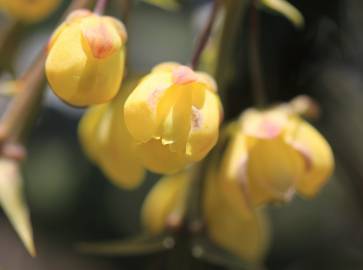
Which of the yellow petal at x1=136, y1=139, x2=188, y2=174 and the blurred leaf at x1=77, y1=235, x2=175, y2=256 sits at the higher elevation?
the yellow petal at x1=136, y1=139, x2=188, y2=174

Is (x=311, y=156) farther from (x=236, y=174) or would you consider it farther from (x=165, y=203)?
(x=165, y=203)

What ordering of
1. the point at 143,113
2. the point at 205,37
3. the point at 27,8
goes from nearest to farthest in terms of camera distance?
the point at 143,113 → the point at 205,37 → the point at 27,8

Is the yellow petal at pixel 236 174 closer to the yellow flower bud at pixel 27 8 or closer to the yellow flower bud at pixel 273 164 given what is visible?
the yellow flower bud at pixel 273 164

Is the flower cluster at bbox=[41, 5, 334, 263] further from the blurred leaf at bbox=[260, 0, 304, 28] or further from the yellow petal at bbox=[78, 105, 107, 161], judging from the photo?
the blurred leaf at bbox=[260, 0, 304, 28]

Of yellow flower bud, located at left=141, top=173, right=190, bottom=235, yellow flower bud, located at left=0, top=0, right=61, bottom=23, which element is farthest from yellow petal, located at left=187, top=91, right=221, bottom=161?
yellow flower bud, located at left=0, top=0, right=61, bottom=23

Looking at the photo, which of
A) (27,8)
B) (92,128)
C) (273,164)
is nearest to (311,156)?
(273,164)
